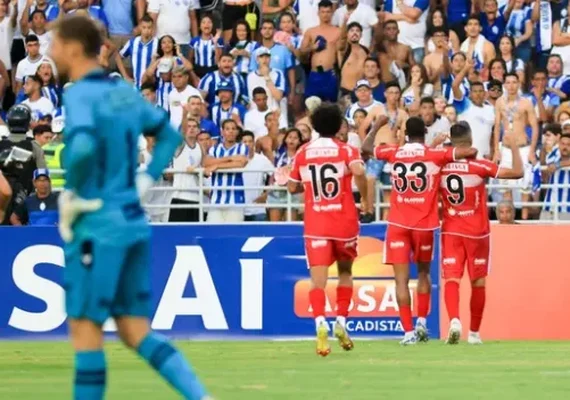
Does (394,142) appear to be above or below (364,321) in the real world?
above

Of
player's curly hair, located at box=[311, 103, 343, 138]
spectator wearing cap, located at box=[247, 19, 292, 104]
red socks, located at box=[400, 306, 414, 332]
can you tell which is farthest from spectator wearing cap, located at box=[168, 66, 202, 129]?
player's curly hair, located at box=[311, 103, 343, 138]

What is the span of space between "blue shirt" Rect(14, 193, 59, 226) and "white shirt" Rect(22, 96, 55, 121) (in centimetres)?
339

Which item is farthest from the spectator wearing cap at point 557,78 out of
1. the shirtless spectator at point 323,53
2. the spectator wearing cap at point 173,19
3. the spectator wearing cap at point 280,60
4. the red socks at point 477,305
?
the red socks at point 477,305

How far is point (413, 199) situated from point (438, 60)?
21.1 ft

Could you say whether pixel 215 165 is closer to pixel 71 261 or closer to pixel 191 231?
pixel 191 231

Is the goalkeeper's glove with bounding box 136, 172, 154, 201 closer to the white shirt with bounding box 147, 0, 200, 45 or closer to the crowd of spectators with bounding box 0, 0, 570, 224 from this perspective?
the crowd of spectators with bounding box 0, 0, 570, 224

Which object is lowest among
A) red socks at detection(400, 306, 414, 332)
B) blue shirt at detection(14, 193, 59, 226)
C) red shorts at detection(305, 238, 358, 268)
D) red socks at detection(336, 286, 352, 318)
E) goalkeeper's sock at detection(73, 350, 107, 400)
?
red socks at detection(400, 306, 414, 332)

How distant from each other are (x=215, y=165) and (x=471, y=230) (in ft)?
17.0

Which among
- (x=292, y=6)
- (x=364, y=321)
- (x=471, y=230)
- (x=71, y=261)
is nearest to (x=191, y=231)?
(x=364, y=321)

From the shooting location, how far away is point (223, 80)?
24.4 metres

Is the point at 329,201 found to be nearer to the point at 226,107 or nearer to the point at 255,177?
the point at 255,177

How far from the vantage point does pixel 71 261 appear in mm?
8664

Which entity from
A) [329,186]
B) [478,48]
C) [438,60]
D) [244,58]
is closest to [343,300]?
[329,186]

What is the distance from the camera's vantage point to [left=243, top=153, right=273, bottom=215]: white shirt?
860 inches
